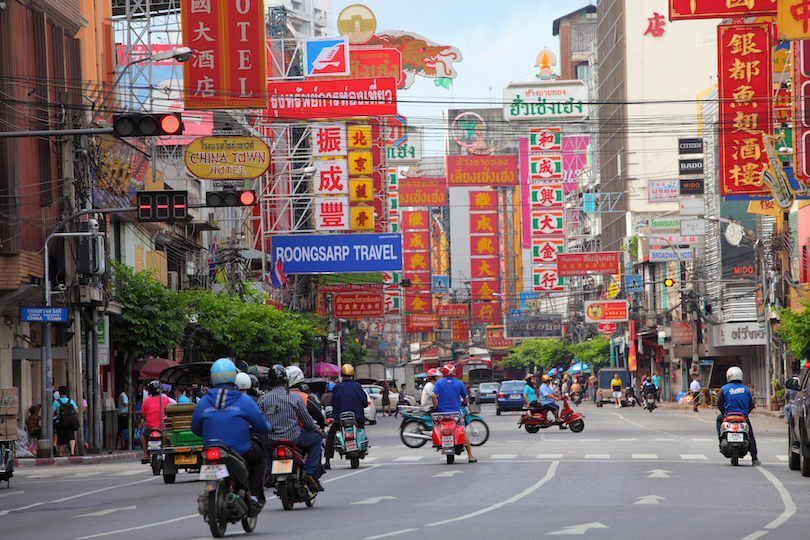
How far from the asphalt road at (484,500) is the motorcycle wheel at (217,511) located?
0.59 metres

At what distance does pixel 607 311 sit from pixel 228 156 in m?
35.7

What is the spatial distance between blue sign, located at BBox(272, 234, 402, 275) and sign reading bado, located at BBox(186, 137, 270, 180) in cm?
801

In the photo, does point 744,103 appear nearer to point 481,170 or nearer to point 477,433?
point 477,433

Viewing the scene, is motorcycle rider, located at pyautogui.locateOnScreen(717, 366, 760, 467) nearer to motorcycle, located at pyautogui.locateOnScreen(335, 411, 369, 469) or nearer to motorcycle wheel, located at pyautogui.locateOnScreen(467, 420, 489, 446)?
motorcycle, located at pyautogui.locateOnScreen(335, 411, 369, 469)

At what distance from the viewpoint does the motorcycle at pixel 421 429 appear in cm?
2656

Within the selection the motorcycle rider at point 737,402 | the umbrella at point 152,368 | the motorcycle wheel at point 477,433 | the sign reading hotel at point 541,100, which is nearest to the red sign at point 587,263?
the sign reading hotel at point 541,100

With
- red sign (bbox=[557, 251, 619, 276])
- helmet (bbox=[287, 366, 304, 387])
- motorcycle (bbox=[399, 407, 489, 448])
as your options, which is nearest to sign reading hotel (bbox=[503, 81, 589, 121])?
red sign (bbox=[557, 251, 619, 276])

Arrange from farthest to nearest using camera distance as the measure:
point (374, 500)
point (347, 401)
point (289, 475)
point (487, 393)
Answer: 1. point (487, 393)
2. point (347, 401)
3. point (374, 500)
4. point (289, 475)

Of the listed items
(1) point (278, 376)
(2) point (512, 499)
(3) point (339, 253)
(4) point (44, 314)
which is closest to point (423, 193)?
(3) point (339, 253)

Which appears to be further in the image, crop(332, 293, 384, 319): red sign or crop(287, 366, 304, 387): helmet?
crop(332, 293, 384, 319): red sign

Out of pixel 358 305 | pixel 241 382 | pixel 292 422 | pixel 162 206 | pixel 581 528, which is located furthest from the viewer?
pixel 358 305

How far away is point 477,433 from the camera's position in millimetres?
26594

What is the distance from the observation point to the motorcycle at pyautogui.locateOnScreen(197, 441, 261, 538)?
1104 cm

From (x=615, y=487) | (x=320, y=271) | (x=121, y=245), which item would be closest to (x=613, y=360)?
(x=320, y=271)
